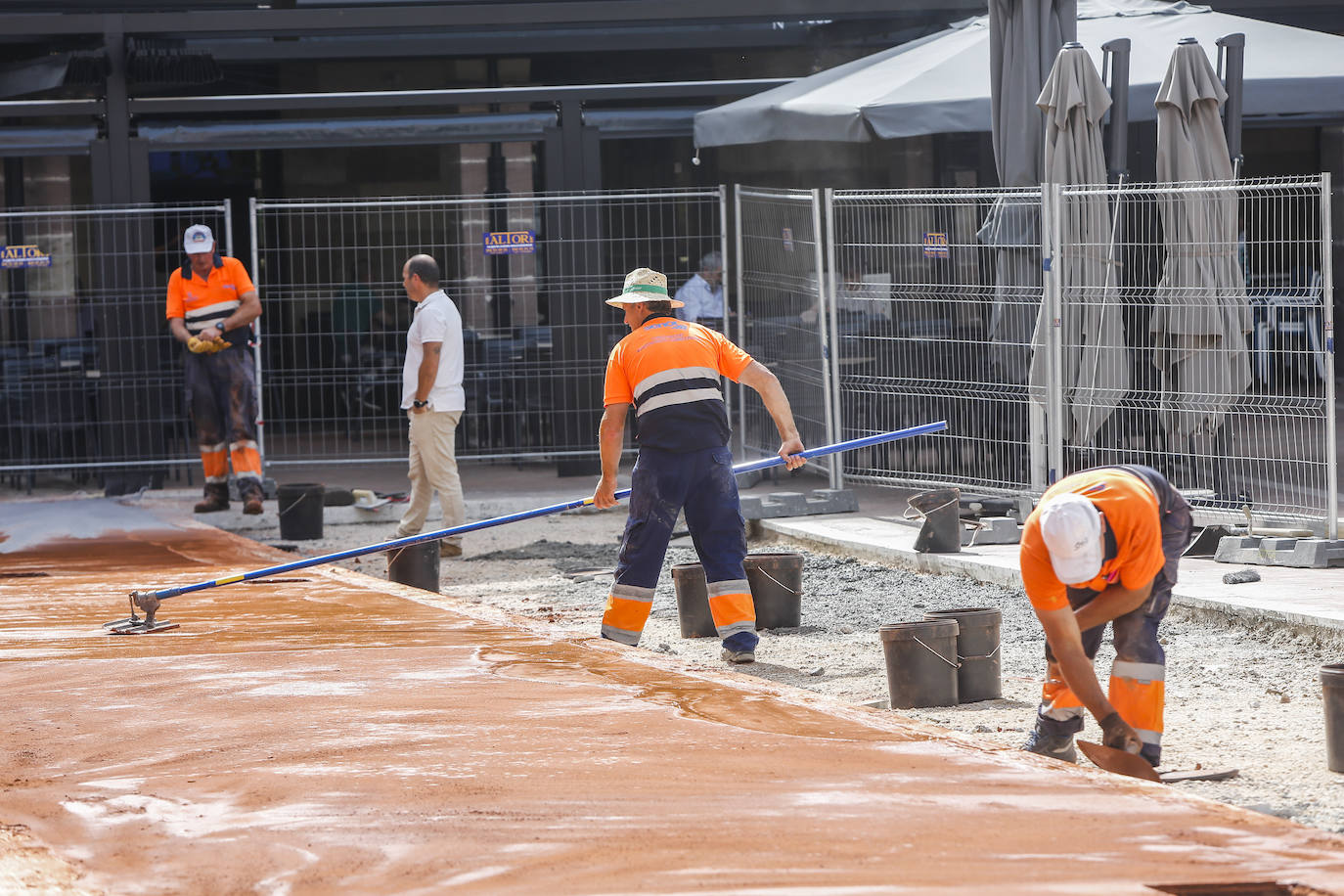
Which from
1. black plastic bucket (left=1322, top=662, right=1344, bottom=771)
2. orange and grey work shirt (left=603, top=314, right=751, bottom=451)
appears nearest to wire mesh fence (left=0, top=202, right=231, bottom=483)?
orange and grey work shirt (left=603, top=314, right=751, bottom=451)

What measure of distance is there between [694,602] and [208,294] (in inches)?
209

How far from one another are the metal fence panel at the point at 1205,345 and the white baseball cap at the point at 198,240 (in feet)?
19.0

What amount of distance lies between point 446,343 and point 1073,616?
581 centimetres

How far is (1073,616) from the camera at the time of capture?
4957 millimetres

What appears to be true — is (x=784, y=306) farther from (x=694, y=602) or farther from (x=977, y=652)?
(x=977, y=652)

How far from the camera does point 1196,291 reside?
30.2ft

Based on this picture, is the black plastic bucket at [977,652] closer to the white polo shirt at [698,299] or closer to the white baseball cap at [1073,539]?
the white baseball cap at [1073,539]

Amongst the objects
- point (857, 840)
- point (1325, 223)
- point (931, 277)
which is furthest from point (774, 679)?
point (931, 277)

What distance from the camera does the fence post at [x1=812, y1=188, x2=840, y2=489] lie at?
35.4 feet

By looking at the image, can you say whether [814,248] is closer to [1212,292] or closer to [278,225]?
[1212,292]

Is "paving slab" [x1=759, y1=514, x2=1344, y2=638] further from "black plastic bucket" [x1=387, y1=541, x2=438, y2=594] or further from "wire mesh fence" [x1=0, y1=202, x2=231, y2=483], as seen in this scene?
"wire mesh fence" [x1=0, y1=202, x2=231, y2=483]

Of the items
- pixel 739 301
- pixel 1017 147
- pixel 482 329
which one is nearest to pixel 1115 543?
pixel 1017 147

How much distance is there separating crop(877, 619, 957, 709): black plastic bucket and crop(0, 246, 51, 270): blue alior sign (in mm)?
8638

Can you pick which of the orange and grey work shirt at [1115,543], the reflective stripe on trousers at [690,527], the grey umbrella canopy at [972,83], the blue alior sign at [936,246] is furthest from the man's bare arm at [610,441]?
the grey umbrella canopy at [972,83]
